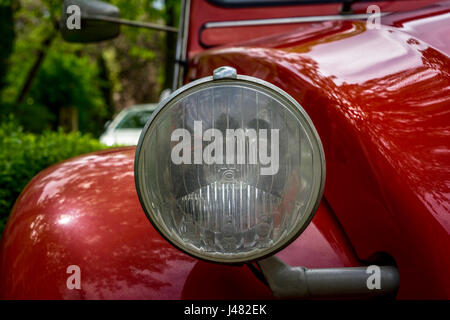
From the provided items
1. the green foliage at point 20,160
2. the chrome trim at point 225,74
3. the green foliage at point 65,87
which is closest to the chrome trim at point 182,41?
the green foliage at point 20,160

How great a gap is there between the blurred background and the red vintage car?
5.59 ft

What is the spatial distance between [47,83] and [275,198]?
14409 mm

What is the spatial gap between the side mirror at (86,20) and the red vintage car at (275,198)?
947mm

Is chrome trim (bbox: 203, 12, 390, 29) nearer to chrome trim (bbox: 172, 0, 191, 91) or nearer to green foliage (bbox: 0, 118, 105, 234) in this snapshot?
chrome trim (bbox: 172, 0, 191, 91)

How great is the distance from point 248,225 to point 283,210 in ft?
0.21

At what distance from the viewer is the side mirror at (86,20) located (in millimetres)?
2053

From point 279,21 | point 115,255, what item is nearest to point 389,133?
point 115,255

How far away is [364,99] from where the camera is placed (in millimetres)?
1125

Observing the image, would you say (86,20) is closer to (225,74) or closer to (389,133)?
(225,74)

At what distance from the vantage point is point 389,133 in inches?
41.1

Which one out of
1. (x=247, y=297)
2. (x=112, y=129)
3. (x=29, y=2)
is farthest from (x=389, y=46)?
(x=29, y=2)

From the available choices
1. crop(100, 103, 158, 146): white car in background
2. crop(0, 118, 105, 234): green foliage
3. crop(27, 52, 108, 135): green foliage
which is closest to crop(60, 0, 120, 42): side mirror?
crop(0, 118, 105, 234): green foliage

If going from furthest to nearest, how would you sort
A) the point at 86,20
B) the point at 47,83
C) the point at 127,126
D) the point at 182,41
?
1. the point at 47,83
2. the point at 127,126
3. the point at 182,41
4. the point at 86,20
